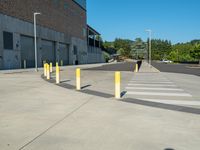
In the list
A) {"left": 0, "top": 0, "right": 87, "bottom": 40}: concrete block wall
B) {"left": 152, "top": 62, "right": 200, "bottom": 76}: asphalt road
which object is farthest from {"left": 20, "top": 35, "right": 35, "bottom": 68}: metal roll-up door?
{"left": 152, "top": 62, "right": 200, "bottom": 76}: asphalt road

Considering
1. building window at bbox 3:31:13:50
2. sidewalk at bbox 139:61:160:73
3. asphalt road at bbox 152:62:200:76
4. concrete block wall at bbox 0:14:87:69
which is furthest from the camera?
building window at bbox 3:31:13:50

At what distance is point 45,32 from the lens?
5159 centimetres

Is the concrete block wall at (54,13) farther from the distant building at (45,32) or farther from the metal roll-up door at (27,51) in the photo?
the metal roll-up door at (27,51)

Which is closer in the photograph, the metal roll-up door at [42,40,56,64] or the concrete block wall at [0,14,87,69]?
the concrete block wall at [0,14,87,69]

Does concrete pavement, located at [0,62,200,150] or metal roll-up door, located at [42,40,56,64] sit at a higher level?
metal roll-up door, located at [42,40,56,64]

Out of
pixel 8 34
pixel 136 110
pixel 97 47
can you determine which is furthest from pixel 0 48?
pixel 97 47

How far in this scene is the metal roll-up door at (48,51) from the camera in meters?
51.5

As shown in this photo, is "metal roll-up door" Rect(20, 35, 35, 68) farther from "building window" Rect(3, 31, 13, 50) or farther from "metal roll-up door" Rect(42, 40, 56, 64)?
"metal roll-up door" Rect(42, 40, 56, 64)

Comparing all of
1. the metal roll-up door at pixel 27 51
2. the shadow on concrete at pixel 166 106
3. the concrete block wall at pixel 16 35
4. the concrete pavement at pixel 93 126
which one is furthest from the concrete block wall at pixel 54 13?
the concrete pavement at pixel 93 126

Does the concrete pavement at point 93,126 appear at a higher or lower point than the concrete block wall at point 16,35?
lower

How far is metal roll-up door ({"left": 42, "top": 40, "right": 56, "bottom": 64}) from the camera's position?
51494 mm

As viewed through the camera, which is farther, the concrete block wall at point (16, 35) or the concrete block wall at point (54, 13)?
the concrete block wall at point (54, 13)

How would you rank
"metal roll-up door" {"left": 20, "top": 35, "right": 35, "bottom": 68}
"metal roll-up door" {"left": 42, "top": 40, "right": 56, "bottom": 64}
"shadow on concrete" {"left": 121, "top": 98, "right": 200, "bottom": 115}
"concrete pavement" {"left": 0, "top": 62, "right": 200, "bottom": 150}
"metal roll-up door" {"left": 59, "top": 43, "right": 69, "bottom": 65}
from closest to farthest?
"concrete pavement" {"left": 0, "top": 62, "right": 200, "bottom": 150} < "shadow on concrete" {"left": 121, "top": 98, "right": 200, "bottom": 115} < "metal roll-up door" {"left": 20, "top": 35, "right": 35, "bottom": 68} < "metal roll-up door" {"left": 42, "top": 40, "right": 56, "bottom": 64} < "metal roll-up door" {"left": 59, "top": 43, "right": 69, "bottom": 65}

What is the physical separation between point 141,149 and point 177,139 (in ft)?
3.18
